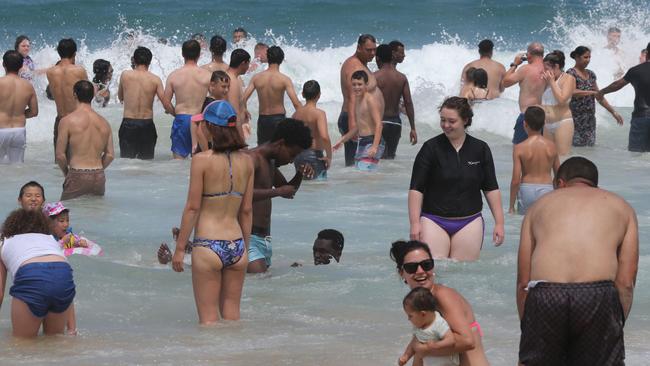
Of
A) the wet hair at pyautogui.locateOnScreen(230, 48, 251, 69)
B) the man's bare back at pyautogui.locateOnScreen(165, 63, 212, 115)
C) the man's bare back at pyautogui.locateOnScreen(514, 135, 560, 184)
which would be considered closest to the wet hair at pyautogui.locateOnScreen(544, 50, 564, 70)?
the wet hair at pyautogui.locateOnScreen(230, 48, 251, 69)

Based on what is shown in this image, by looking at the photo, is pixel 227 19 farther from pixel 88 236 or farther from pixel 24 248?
pixel 24 248

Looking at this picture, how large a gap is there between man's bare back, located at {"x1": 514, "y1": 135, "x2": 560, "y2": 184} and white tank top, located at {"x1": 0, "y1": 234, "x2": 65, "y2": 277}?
433 cm

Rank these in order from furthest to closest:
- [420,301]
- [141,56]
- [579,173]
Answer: [141,56] < [579,173] < [420,301]

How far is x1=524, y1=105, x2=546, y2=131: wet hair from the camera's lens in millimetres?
10328

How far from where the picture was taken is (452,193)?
8195 mm

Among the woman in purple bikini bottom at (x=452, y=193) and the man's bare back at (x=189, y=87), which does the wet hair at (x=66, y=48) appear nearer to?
the man's bare back at (x=189, y=87)

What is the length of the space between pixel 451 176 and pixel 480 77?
764 cm

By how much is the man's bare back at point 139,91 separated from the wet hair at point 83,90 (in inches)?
112

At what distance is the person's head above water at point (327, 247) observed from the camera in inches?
380

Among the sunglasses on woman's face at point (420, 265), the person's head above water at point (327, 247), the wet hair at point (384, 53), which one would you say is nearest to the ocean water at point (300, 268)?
the person's head above water at point (327, 247)

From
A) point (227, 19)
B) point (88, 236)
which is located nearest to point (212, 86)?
point (88, 236)

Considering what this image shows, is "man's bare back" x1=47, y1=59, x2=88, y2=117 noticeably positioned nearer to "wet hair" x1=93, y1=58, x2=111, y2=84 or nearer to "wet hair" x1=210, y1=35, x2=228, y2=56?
"wet hair" x1=210, y1=35, x2=228, y2=56

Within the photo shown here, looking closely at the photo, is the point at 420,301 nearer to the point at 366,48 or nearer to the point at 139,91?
the point at 366,48

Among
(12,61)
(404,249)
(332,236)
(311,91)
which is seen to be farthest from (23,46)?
(404,249)
